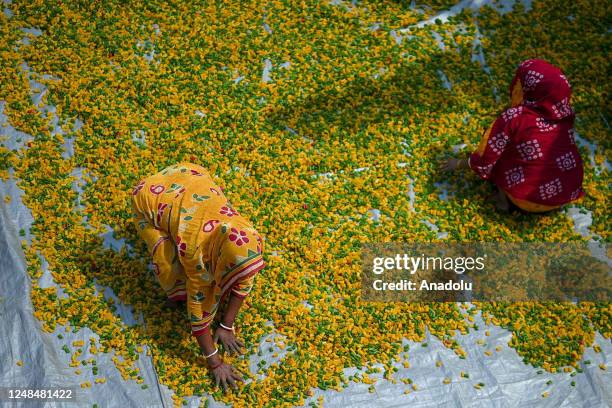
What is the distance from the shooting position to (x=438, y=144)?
5.32 meters

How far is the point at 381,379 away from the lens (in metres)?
4.12

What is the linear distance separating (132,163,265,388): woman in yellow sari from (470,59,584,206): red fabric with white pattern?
2251 mm

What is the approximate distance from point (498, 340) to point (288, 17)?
3.46 meters

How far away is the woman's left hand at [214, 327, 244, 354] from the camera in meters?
4.04

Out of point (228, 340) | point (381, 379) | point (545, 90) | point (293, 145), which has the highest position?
point (545, 90)

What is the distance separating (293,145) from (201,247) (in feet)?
6.07

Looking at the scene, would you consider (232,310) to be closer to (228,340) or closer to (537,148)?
(228,340)

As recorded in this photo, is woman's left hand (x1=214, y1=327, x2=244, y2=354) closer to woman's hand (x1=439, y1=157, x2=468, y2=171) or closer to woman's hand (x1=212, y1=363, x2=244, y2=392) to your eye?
woman's hand (x1=212, y1=363, x2=244, y2=392)

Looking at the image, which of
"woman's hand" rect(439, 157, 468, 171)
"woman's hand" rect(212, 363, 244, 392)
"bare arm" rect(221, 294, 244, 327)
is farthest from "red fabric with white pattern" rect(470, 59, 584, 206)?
"woman's hand" rect(212, 363, 244, 392)

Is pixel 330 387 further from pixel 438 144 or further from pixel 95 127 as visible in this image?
pixel 95 127

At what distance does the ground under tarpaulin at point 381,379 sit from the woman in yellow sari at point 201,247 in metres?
0.40

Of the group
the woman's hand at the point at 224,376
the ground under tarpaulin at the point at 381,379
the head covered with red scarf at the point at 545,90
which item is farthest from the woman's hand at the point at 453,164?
the woman's hand at the point at 224,376

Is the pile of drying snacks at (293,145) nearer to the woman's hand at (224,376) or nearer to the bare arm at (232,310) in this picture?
the woman's hand at (224,376)

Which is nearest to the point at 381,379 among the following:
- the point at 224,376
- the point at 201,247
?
the point at 224,376
